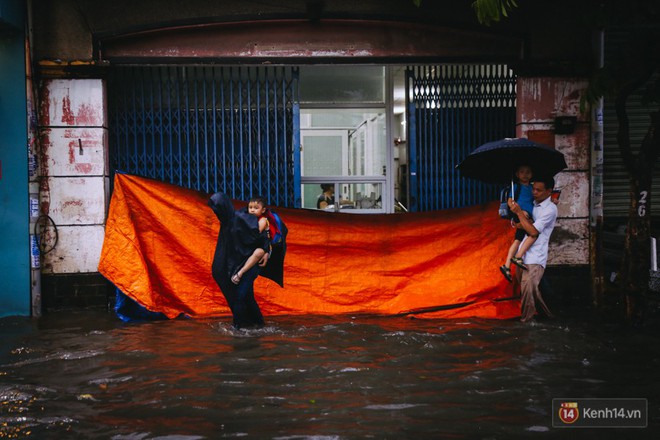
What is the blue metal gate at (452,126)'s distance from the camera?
1073 cm

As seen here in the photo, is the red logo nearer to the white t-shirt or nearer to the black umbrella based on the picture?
the white t-shirt

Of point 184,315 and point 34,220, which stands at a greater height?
point 34,220

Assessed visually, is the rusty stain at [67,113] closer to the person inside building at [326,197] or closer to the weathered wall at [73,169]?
the weathered wall at [73,169]

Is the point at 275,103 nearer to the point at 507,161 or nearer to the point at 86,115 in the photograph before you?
the point at 86,115

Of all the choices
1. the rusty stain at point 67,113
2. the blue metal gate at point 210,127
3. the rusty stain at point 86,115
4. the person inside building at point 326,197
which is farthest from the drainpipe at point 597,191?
the rusty stain at point 67,113

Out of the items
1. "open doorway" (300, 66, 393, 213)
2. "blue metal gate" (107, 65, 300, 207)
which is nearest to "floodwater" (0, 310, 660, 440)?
"blue metal gate" (107, 65, 300, 207)

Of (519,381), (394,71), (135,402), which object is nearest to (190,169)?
(394,71)

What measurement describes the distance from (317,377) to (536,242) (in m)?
3.50

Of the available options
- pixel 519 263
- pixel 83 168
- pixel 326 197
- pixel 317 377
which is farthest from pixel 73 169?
pixel 519 263

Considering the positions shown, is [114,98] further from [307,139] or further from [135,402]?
[135,402]

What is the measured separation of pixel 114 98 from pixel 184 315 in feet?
11.2

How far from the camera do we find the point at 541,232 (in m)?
8.28

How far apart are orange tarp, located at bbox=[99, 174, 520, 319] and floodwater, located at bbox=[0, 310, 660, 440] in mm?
462

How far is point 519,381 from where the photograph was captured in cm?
594
